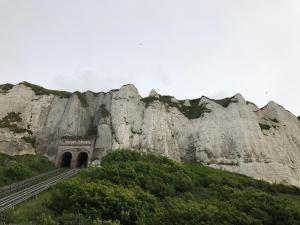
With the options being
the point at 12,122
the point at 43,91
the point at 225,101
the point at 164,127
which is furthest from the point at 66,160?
the point at 225,101

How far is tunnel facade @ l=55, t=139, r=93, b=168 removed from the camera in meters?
62.5

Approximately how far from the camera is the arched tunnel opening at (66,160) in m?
63.5

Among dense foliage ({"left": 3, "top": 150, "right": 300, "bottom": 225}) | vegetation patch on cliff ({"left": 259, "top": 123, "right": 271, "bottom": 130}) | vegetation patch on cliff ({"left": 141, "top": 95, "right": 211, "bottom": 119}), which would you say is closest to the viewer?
dense foliage ({"left": 3, "top": 150, "right": 300, "bottom": 225})

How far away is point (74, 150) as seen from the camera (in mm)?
63188

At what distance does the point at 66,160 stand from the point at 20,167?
20296 mm

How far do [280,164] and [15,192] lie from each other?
42.0 meters

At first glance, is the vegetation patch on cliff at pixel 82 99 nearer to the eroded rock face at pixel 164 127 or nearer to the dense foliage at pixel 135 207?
the eroded rock face at pixel 164 127

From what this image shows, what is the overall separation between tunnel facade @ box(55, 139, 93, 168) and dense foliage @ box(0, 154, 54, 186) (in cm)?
297

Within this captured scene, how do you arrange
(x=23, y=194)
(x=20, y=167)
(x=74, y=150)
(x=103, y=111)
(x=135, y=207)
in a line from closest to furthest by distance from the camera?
1. (x=135, y=207)
2. (x=23, y=194)
3. (x=20, y=167)
4. (x=74, y=150)
5. (x=103, y=111)

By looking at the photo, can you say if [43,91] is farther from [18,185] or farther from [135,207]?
[135,207]

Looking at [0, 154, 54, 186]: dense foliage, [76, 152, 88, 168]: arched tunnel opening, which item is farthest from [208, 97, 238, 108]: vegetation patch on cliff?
[0, 154, 54, 186]: dense foliage

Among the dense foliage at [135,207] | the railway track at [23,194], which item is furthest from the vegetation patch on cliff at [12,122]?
the dense foliage at [135,207]

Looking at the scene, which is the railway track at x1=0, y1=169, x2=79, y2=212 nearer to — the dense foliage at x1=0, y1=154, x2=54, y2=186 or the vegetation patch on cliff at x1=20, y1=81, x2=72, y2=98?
the dense foliage at x1=0, y1=154, x2=54, y2=186

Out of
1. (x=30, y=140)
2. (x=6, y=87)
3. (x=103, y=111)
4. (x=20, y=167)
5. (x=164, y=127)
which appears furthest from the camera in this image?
(x=6, y=87)
